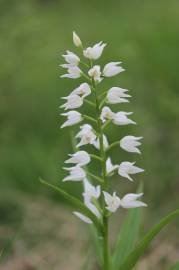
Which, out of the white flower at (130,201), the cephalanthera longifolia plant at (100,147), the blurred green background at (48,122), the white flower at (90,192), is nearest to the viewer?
the cephalanthera longifolia plant at (100,147)

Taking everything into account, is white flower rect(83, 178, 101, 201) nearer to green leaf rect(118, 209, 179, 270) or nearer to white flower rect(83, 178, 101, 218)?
white flower rect(83, 178, 101, 218)

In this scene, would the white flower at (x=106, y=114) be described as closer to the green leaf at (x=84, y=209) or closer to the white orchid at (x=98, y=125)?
the white orchid at (x=98, y=125)

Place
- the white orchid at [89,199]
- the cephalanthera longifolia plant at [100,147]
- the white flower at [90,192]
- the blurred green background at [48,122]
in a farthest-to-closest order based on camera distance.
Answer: the blurred green background at [48,122] < the white flower at [90,192] < the white orchid at [89,199] < the cephalanthera longifolia plant at [100,147]

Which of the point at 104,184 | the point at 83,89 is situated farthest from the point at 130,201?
the point at 83,89

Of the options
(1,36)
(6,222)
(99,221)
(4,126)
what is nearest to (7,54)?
(1,36)

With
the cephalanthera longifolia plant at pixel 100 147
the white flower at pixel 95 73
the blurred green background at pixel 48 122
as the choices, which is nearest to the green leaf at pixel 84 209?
the cephalanthera longifolia plant at pixel 100 147

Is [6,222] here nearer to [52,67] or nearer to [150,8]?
[52,67]
